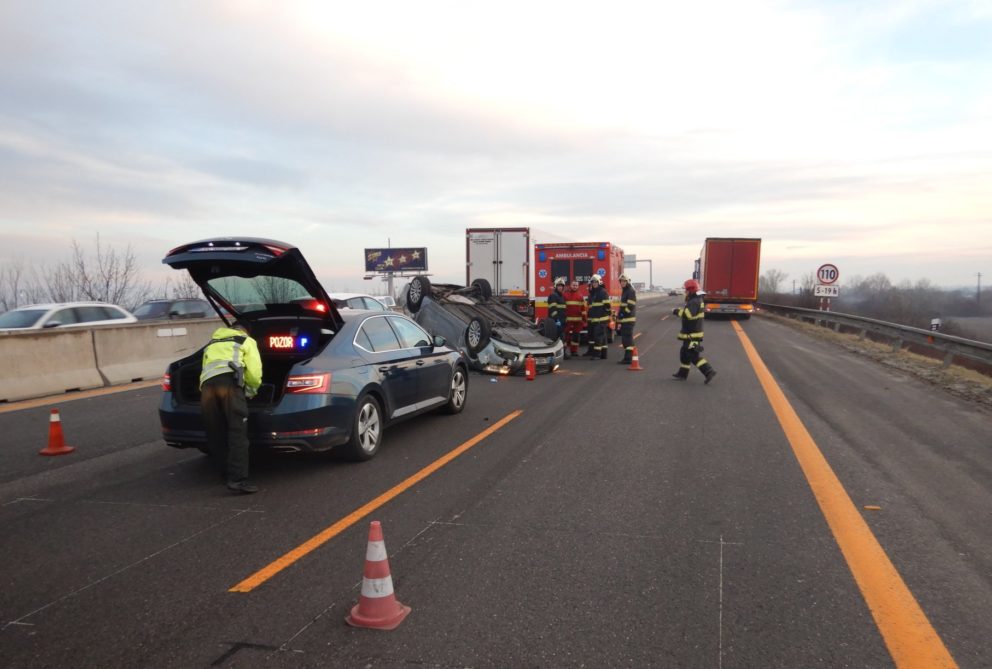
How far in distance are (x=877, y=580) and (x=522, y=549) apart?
2.09 metres

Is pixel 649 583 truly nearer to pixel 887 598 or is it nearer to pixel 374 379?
pixel 887 598

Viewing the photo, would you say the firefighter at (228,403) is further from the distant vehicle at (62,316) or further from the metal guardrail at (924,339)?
the metal guardrail at (924,339)

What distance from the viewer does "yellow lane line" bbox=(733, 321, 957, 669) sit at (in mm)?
3062

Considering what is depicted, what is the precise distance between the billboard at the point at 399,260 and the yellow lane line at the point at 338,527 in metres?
64.8

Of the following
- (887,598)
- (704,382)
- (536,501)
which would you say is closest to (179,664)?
(536,501)

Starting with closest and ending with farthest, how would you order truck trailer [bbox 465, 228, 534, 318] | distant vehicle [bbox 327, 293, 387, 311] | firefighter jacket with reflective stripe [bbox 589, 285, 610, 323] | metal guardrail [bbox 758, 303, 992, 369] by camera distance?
metal guardrail [bbox 758, 303, 992, 369] → firefighter jacket with reflective stripe [bbox 589, 285, 610, 323] → distant vehicle [bbox 327, 293, 387, 311] → truck trailer [bbox 465, 228, 534, 318]

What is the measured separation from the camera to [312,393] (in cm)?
580

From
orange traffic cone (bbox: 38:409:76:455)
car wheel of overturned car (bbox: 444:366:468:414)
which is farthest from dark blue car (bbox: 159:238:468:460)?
orange traffic cone (bbox: 38:409:76:455)

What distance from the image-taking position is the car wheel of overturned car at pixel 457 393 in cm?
859

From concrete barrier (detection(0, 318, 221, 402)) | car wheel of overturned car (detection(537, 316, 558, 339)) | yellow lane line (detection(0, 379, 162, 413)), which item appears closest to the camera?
yellow lane line (detection(0, 379, 162, 413))

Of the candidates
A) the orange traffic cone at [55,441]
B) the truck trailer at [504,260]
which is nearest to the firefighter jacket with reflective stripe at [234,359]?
the orange traffic cone at [55,441]

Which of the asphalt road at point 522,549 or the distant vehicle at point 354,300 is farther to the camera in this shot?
the distant vehicle at point 354,300

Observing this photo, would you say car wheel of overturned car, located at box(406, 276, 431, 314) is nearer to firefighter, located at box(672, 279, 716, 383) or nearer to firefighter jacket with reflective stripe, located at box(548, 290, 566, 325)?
firefighter jacket with reflective stripe, located at box(548, 290, 566, 325)

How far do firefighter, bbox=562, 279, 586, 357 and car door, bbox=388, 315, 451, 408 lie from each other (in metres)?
8.39
